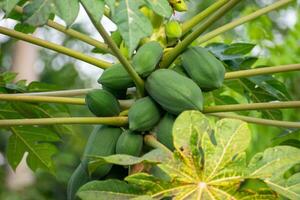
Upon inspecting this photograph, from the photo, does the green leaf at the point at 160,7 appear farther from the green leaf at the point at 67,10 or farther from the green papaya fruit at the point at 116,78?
the green papaya fruit at the point at 116,78

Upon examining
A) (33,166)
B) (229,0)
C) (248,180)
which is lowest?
(33,166)

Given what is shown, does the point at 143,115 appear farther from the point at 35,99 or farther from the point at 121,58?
the point at 35,99

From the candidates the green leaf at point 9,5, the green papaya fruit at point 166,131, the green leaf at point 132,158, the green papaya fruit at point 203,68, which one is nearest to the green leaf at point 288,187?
the green leaf at point 132,158

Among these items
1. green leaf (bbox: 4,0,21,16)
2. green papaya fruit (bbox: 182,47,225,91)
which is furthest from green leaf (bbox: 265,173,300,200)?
green leaf (bbox: 4,0,21,16)

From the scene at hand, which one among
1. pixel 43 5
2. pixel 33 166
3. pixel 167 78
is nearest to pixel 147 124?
pixel 167 78

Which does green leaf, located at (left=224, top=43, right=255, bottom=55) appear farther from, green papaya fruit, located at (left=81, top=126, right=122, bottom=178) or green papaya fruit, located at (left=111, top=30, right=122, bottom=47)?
green papaya fruit, located at (left=81, top=126, right=122, bottom=178)

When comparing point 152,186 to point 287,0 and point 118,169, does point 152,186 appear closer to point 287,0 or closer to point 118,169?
point 118,169

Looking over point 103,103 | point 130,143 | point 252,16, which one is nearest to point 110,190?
point 130,143
